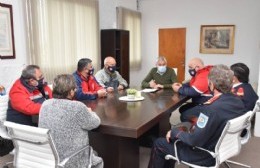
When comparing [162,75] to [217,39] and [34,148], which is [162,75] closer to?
[34,148]

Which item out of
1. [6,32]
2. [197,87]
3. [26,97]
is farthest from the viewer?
[6,32]

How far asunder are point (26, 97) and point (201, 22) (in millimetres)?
5253

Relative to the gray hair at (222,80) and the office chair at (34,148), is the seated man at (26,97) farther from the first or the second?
the gray hair at (222,80)

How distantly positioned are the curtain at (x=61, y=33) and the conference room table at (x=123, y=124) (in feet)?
Result: 5.44

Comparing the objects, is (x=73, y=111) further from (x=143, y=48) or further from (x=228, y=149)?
(x=143, y=48)

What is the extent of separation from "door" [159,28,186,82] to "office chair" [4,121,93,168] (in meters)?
5.36

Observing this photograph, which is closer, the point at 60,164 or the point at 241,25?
the point at 60,164

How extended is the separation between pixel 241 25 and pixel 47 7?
4.52 metres

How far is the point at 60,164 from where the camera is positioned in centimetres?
168

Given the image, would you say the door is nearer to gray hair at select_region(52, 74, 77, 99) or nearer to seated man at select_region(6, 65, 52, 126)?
seated man at select_region(6, 65, 52, 126)

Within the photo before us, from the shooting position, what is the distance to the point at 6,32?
3463mm

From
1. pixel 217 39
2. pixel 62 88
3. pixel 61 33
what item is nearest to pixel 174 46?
pixel 217 39

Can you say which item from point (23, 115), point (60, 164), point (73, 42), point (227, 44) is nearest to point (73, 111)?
point (60, 164)

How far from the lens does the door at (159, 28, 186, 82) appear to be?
22.2 feet
